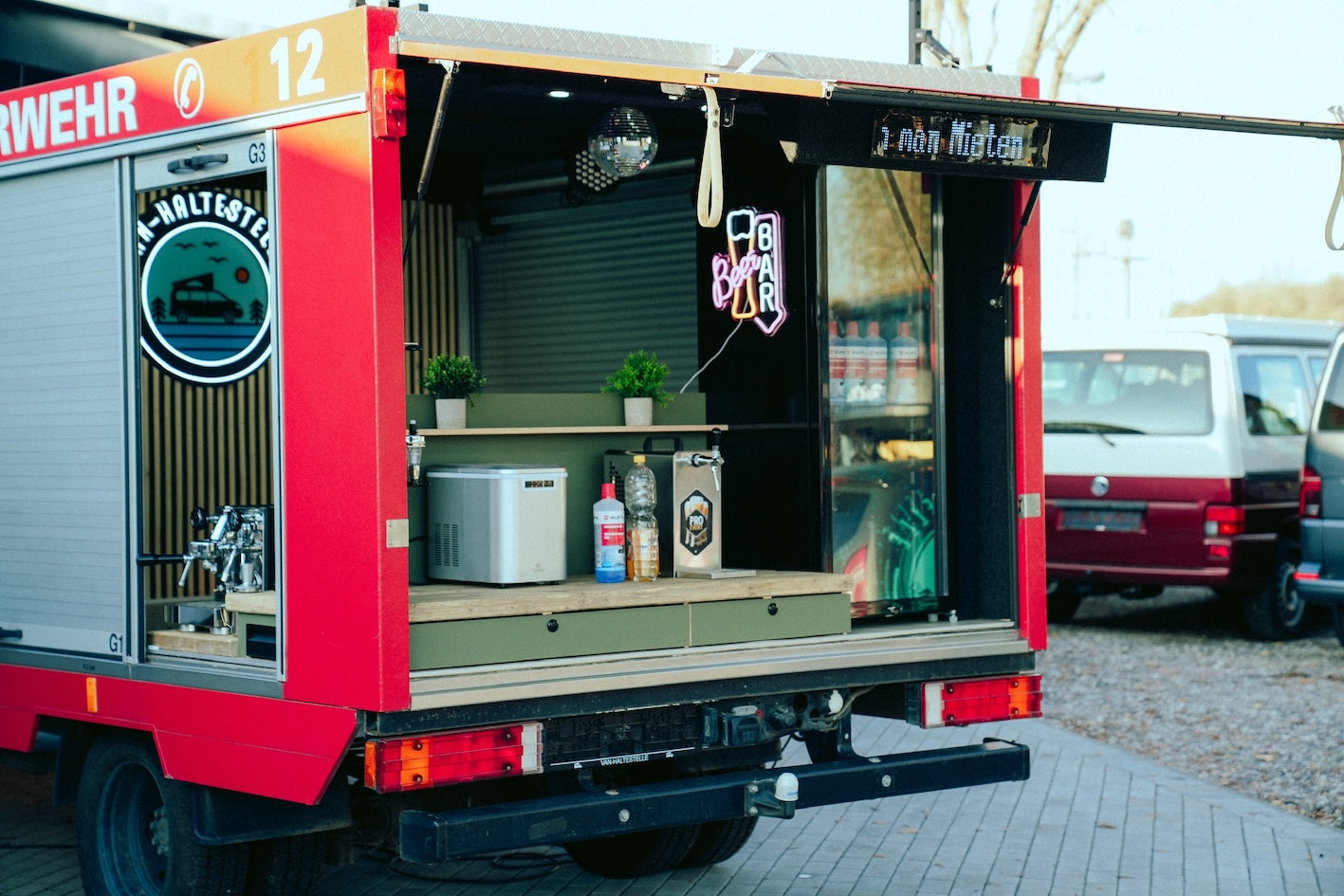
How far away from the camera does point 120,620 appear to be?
5.36 metres

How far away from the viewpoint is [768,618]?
5527mm

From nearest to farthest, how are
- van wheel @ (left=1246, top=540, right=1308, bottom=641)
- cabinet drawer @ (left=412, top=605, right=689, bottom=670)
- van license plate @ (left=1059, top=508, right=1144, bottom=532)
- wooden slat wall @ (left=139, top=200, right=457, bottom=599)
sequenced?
cabinet drawer @ (left=412, top=605, right=689, bottom=670)
wooden slat wall @ (left=139, top=200, right=457, bottom=599)
van license plate @ (left=1059, top=508, right=1144, bottom=532)
van wheel @ (left=1246, top=540, right=1308, bottom=641)

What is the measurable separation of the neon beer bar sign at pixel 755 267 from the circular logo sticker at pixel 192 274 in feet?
5.58

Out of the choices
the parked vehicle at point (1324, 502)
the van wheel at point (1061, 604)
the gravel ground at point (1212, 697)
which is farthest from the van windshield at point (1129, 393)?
the gravel ground at point (1212, 697)

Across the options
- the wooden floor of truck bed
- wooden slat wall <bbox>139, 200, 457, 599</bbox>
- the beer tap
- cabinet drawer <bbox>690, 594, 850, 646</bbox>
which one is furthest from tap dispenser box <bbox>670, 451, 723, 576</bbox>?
wooden slat wall <bbox>139, 200, 457, 599</bbox>

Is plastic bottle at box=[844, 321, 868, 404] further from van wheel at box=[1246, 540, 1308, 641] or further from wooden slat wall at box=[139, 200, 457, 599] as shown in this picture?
van wheel at box=[1246, 540, 1308, 641]

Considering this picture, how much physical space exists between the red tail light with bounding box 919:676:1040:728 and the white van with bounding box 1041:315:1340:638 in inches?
251

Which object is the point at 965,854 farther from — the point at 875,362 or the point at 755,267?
the point at 755,267

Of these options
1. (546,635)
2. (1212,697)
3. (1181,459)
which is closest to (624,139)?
(546,635)

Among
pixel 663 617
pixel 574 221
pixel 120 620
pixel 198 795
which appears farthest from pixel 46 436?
pixel 574 221

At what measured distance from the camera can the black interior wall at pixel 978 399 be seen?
6.01 m

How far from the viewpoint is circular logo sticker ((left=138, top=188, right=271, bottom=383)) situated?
5.35 m

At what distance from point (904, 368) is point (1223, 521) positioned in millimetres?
6400

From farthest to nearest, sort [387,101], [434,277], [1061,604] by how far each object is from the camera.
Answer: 1. [1061,604]
2. [434,277]
3. [387,101]
